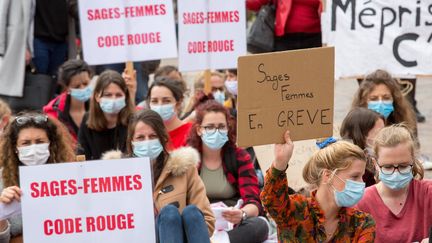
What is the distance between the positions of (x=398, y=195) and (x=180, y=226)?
1208mm

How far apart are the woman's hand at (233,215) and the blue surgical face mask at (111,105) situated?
1.70m

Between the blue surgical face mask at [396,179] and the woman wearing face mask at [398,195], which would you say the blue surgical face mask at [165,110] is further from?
the blue surgical face mask at [396,179]

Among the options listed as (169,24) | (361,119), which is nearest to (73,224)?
(361,119)

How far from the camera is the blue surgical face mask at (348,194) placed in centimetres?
477

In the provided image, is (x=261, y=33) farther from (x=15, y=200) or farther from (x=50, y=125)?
(x=15, y=200)

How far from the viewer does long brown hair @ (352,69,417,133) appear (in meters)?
7.34

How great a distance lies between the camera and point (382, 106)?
7348mm

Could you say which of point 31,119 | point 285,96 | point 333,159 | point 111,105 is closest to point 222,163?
point 111,105

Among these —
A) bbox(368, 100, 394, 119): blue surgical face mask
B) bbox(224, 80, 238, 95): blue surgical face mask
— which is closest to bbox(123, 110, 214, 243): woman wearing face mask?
bbox(368, 100, 394, 119): blue surgical face mask

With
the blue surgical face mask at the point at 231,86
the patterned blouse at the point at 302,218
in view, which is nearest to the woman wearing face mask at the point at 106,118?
the blue surgical face mask at the point at 231,86

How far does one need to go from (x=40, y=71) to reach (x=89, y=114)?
84.6 inches

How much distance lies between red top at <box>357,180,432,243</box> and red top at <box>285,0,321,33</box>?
171 inches

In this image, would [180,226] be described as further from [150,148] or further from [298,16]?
[298,16]

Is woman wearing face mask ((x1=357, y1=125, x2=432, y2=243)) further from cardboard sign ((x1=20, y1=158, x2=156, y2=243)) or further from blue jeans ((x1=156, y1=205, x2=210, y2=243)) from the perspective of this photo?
cardboard sign ((x1=20, y1=158, x2=156, y2=243))
